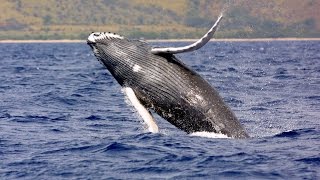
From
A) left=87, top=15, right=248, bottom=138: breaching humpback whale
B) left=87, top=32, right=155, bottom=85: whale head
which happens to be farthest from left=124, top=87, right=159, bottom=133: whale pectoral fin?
left=87, top=32, right=155, bottom=85: whale head

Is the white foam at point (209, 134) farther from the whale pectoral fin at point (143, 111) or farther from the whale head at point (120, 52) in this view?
the whale head at point (120, 52)

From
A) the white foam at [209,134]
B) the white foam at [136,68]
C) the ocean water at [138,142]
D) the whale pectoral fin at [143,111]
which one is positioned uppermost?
the white foam at [136,68]

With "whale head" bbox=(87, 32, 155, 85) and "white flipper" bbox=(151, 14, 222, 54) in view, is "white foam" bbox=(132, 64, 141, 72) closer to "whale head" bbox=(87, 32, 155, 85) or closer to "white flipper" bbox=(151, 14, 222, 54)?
"whale head" bbox=(87, 32, 155, 85)

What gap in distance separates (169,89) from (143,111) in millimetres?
595

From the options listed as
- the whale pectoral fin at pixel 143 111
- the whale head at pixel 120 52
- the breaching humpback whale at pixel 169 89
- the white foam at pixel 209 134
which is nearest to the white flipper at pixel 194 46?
the breaching humpback whale at pixel 169 89

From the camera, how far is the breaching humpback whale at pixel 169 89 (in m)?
11.2

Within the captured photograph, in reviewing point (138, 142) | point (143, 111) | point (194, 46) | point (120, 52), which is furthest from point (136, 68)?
point (194, 46)

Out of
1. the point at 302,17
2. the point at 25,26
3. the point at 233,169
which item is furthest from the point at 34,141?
the point at 25,26

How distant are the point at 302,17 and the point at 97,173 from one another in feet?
482

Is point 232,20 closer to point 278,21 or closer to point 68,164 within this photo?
point 278,21

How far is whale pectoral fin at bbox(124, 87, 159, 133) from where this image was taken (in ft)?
35.6

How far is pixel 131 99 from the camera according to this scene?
1111 centimetres

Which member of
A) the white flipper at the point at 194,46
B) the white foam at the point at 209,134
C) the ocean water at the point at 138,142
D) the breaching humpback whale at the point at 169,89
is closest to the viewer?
the ocean water at the point at 138,142

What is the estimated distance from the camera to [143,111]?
10.9m
